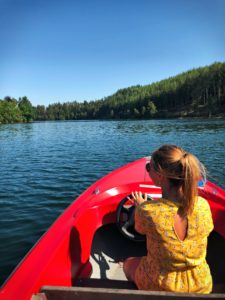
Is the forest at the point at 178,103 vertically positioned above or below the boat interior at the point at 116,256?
above

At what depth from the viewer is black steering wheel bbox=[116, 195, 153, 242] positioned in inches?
148

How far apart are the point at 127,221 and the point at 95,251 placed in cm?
89

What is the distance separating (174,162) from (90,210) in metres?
2.24

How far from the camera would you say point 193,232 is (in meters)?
2.18

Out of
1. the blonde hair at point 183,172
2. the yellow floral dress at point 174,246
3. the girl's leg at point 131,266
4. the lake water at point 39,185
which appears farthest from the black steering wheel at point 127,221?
the blonde hair at point 183,172

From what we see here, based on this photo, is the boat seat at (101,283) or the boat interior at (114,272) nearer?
the boat interior at (114,272)

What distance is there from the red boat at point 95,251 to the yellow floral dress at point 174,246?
0.22 meters

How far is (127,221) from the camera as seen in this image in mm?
3844

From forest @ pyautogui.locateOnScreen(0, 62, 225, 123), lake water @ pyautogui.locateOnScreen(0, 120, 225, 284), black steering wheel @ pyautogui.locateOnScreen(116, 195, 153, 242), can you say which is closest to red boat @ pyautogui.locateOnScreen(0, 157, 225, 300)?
black steering wheel @ pyautogui.locateOnScreen(116, 195, 153, 242)

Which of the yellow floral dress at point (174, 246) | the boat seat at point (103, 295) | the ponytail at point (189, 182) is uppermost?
the ponytail at point (189, 182)

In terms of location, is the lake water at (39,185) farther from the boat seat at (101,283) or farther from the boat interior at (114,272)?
the boat seat at (101,283)

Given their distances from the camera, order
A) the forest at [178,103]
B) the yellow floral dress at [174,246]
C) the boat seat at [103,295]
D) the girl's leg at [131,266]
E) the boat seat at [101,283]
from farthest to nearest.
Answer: the forest at [178,103] → the boat seat at [101,283] → the girl's leg at [131,266] → the yellow floral dress at [174,246] → the boat seat at [103,295]

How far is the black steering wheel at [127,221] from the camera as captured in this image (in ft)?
12.3

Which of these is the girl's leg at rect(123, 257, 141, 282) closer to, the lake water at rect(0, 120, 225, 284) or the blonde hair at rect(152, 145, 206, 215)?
the blonde hair at rect(152, 145, 206, 215)
